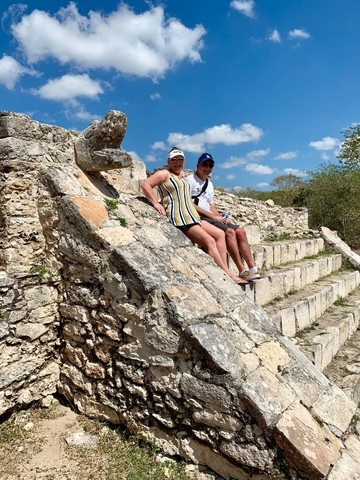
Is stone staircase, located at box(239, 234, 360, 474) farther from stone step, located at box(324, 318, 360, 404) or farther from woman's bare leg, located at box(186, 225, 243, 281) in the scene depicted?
woman's bare leg, located at box(186, 225, 243, 281)

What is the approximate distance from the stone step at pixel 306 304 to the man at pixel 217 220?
604 mm

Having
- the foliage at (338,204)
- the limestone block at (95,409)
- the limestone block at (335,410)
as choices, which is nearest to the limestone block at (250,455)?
the limestone block at (335,410)

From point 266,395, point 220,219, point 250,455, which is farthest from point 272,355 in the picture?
point 220,219

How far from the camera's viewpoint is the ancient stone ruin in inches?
95.1

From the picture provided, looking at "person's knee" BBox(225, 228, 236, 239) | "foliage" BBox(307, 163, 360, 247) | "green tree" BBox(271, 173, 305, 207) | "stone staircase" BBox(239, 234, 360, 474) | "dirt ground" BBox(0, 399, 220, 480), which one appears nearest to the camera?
"dirt ground" BBox(0, 399, 220, 480)

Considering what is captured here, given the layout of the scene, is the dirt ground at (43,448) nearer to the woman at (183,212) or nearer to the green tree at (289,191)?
the woman at (183,212)

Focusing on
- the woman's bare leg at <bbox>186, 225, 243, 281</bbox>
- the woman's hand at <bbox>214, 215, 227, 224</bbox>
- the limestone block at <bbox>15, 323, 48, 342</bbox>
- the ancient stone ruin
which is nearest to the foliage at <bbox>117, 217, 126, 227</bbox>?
the ancient stone ruin

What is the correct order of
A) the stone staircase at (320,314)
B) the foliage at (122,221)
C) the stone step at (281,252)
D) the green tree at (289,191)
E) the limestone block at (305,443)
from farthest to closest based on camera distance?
the green tree at (289,191), the stone step at (281,252), the stone staircase at (320,314), the foliage at (122,221), the limestone block at (305,443)

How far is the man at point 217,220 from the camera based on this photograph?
13.6ft

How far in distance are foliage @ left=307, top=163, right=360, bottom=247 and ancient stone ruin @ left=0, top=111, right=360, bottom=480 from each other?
13003 millimetres

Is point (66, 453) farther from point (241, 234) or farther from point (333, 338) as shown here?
point (333, 338)

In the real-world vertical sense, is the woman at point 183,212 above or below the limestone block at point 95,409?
above

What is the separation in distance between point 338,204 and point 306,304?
40.3ft

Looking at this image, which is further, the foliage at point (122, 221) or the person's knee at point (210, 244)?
the person's knee at point (210, 244)
